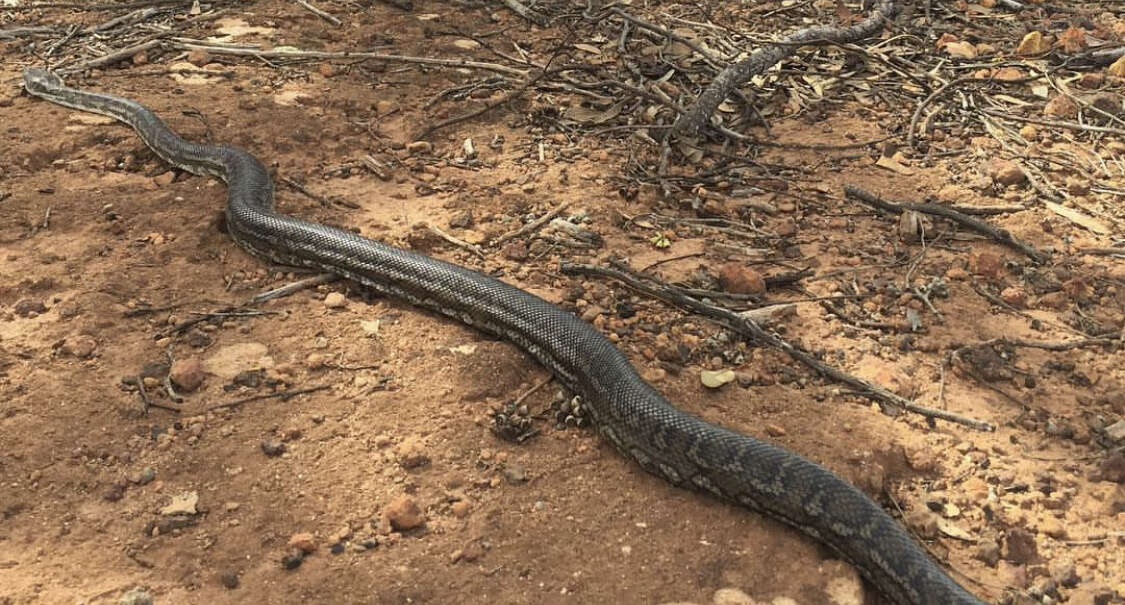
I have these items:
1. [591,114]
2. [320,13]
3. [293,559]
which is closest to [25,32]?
[320,13]

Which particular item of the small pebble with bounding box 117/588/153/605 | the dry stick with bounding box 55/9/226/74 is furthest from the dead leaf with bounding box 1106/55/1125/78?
the dry stick with bounding box 55/9/226/74

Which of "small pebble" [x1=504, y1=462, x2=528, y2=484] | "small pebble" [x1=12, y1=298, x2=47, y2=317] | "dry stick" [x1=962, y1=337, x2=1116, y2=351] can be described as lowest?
"small pebble" [x1=12, y1=298, x2=47, y2=317]

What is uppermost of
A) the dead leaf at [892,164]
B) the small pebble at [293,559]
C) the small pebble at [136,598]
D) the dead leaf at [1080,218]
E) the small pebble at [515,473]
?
the dead leaf at [1080,218]

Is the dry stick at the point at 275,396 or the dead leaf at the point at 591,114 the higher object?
the dead leaf at the point at 591,114

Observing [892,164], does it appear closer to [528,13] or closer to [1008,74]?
[1008,74]

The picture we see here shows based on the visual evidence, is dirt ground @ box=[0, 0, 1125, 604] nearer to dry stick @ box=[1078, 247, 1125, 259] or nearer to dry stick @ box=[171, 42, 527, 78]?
dry stick @ box=[1078, 247, 1125, 259]

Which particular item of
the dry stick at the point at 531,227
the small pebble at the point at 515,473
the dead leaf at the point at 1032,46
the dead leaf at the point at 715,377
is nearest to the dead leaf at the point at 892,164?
the dead leaf at the point at 1032,46

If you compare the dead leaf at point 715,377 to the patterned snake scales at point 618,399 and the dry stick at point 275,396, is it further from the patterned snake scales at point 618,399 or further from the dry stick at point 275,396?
the dry stick at point 275,396
